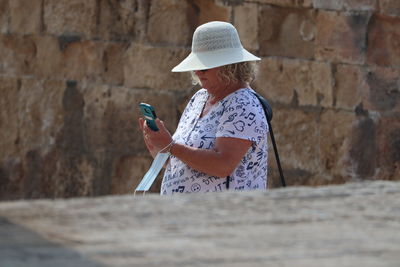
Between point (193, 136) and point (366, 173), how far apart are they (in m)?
2.61

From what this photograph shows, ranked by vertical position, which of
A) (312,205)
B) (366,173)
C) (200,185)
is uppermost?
(312,205)

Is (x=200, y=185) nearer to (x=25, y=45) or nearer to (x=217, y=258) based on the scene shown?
(x=217, y=258)

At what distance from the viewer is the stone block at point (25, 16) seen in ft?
22.5

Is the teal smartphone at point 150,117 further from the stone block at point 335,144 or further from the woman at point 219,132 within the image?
the stone block at point 335,144

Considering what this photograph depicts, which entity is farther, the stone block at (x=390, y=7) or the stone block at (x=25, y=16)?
the stone block at (x=25, y=16)

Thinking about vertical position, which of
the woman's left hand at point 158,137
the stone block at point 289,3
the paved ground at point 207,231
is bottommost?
the woman's left hand at point 158,137

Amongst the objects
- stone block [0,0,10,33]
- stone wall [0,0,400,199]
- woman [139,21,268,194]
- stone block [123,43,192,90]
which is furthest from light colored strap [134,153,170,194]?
stone block [0,0,10,33]

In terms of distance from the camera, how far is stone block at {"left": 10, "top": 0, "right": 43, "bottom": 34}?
6852mm

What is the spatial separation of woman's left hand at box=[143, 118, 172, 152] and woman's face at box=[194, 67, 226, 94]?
0.78 ft

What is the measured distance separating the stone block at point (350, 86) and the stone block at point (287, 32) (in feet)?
0.68

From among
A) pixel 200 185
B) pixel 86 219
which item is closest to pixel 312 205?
pixel 86 219

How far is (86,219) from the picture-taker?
8.55 feet

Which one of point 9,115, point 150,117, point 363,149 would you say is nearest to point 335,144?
point 363,149

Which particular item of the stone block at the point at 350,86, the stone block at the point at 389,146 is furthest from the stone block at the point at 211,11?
the stone block at the point at 389,146
